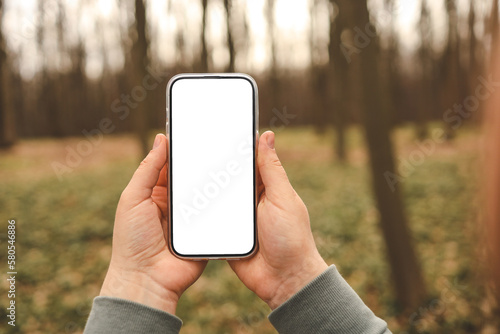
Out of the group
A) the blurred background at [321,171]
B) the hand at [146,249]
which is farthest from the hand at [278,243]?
the blurred background at [321,171]

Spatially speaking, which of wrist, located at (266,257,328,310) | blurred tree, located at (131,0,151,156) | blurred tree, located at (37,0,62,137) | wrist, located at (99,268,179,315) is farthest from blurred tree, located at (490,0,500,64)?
blurred tree, located at (37,0,62,137)

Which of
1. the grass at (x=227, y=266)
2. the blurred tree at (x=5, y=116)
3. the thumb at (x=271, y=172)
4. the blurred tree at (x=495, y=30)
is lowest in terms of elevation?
the grass at (x=227, y=266)

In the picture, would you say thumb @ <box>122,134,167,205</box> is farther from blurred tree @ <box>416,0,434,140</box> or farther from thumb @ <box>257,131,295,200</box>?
blurred tree @ <box>416,0,434,140</box>

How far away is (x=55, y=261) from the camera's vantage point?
613 centimetres

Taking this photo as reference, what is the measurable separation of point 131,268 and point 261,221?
1.79ft

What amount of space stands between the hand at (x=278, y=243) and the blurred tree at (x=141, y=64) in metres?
7.41

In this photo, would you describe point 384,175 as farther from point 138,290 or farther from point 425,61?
point 425,61

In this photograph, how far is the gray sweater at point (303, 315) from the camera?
1.24m

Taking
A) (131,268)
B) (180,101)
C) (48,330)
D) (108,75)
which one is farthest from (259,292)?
(108,75)

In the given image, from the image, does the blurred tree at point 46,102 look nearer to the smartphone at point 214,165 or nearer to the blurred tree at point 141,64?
the blurred tree at point 141,64

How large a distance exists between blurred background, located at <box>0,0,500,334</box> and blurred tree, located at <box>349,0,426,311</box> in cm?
2

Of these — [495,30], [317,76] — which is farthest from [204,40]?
[317,76]

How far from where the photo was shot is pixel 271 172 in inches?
60.8

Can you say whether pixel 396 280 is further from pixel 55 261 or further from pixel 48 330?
pixel 55 261
